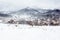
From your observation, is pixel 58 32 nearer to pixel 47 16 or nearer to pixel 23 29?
pixel 47 16

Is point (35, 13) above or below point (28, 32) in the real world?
above

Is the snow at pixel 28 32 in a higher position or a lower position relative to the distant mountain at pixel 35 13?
lower

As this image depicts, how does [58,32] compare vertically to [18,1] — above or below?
below

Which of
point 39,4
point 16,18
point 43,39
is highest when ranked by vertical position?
point 39,4

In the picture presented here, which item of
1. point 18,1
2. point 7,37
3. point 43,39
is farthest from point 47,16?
point 7,37

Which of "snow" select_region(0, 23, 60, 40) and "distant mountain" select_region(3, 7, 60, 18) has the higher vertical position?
"distant mountain" select_region(3, 7, 60, 18)

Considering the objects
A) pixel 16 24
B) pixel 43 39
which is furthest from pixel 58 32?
pixel 16 24

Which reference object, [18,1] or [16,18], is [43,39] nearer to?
[16,18]
